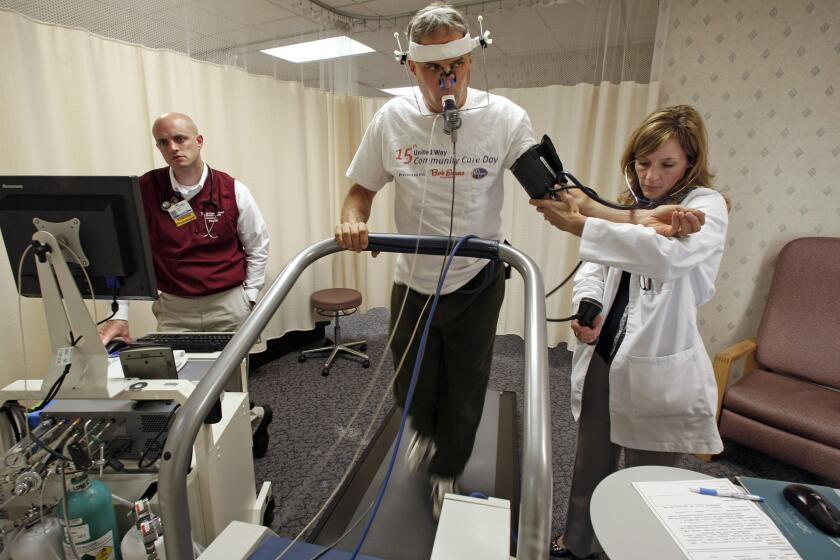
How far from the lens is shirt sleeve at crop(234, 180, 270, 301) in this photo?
7.53ft

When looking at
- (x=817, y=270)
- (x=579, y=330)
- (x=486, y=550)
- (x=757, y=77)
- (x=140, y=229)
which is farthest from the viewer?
(x=757, y=77)

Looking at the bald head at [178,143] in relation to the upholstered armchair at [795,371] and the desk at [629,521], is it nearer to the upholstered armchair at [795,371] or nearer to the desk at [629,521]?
the desk at [629,521]

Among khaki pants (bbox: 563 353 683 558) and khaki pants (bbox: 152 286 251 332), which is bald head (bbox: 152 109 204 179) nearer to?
khaki pants (bbox: 152 286 251 332)

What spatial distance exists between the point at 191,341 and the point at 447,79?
1.41 metres

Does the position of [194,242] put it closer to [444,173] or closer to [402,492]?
[444,173]

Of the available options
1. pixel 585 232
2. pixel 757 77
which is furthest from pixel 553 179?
pixel 757 77

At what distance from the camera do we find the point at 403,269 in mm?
1540

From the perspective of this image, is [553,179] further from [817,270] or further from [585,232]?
[817,270]

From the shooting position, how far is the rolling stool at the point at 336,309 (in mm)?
3199

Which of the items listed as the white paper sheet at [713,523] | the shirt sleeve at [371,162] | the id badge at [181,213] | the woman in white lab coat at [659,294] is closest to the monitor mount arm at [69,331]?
the shirt sleeve at [371,162]

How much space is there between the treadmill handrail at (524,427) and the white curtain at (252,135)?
129 centimetres

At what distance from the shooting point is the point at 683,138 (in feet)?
3.96

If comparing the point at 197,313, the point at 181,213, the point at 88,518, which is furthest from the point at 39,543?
the point at 181,213

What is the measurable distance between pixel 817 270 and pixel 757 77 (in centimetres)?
117
